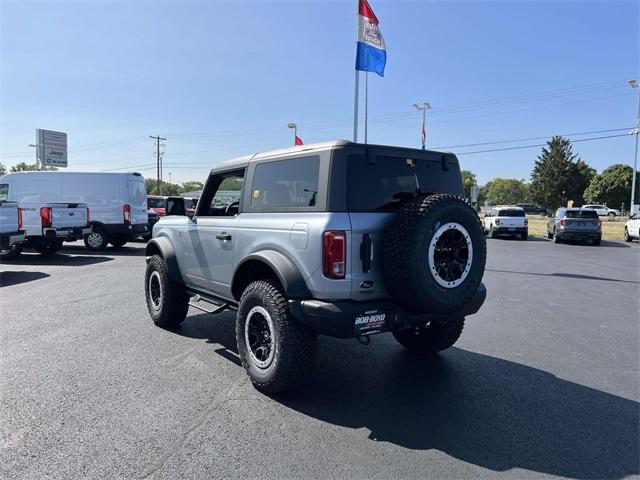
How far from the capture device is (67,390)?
3.86 metres

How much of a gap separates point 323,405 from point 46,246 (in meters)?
13.0

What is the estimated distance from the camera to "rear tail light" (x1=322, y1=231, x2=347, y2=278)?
3.37 metres

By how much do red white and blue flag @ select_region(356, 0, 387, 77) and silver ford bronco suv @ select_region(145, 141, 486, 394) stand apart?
432 inches

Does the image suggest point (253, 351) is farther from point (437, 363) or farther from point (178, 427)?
point (437, 363)

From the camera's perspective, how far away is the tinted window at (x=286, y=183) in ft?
12.3

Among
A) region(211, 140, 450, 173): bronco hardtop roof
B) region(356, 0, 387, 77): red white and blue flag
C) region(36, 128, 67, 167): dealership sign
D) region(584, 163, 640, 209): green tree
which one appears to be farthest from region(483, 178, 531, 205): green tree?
region(211, 140, 450, 173): bronco hardtop roof

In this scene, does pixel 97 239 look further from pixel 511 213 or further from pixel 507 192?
pixel 507 192

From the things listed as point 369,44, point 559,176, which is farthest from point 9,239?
point 559,176

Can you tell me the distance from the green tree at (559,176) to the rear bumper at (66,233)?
218 feet

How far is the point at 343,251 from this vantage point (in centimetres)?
340

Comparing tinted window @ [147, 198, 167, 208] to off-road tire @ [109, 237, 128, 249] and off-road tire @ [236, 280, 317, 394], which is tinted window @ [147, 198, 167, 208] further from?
off-road tire @ [236, 280, 317, 394]

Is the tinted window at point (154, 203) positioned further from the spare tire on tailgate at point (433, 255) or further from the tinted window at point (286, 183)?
the spare tire on tailgate at point (433, 255)

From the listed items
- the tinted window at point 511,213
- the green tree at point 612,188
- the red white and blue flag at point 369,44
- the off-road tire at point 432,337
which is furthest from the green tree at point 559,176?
the off-road tire at point 432,337

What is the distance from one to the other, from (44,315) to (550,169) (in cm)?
7102
